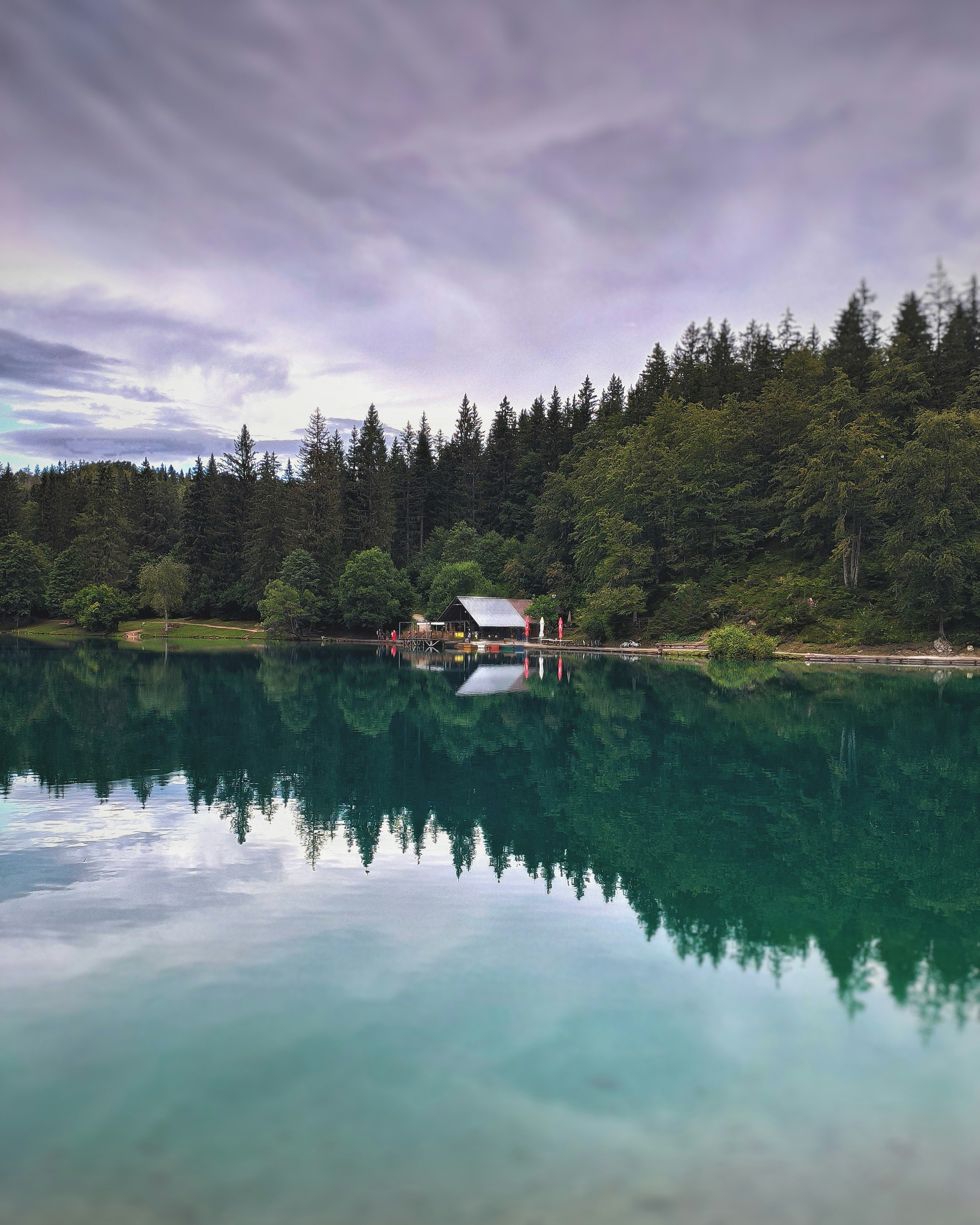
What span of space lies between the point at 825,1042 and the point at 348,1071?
382cm

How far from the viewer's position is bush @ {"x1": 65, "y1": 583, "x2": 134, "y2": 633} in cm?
7981

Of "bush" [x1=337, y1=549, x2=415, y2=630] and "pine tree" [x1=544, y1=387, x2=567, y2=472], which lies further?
"pine tree" [x1=544, y1=387, x2=567, y2=472]

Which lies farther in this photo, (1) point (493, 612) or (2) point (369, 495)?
(2) point (369, 495)

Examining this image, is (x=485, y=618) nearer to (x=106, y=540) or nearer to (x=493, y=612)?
(x=493, y=612)

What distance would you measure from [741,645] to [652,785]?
38.5 m

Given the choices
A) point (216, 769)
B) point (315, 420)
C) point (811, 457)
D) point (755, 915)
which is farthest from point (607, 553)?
point (755, 915)

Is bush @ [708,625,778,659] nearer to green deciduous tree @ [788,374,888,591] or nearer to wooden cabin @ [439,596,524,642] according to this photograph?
green deciduous tree @ [788,374,888,591]

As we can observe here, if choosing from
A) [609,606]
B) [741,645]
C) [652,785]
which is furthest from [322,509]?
[652,785]

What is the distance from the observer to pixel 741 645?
5238cm

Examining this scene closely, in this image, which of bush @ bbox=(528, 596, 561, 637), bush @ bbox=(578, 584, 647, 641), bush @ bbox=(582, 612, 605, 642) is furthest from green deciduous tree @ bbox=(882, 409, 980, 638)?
bush @ bbox=(528, 596, 561, 637)

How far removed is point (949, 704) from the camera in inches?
1126

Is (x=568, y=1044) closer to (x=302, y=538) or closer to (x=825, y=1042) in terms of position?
(x=825, y=1042)

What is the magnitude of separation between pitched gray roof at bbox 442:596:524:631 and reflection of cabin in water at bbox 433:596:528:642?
31mm

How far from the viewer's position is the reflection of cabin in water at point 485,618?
7394 centimetres
